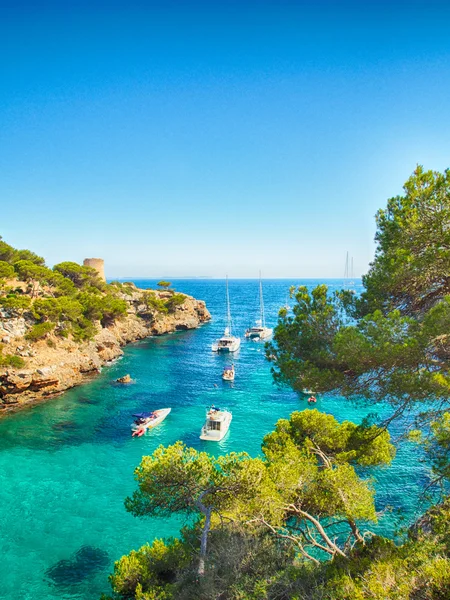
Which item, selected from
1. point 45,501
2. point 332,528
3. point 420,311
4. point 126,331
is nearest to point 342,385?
point 420,311

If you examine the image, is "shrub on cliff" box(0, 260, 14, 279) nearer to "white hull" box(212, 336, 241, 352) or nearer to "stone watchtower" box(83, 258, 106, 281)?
"stone watchtower" box(83, 258, 106, 281)

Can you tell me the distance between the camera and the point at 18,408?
2667cm

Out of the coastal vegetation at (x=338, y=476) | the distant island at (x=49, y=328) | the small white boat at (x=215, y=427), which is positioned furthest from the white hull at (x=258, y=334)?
the coastal vegetation at (x=338, y=476)

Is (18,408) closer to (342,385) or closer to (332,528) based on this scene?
(332,528)

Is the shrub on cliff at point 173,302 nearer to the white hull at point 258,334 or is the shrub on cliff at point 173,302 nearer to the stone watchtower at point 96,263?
the stone watchtower at point 96,263

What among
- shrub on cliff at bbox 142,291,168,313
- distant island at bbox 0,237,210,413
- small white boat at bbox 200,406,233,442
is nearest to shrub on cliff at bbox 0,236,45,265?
distant island at bbox 0,237,210,413

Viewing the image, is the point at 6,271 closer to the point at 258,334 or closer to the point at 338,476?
the point at 258,334

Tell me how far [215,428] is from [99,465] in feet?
23.2

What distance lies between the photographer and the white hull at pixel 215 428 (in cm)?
2217

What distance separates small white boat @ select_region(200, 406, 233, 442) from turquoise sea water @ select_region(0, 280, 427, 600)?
52 centimetres

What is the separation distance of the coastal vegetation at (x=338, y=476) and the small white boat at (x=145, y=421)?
12.6 metres

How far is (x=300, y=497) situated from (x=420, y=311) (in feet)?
20.3

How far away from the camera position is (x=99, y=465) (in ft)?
64.3

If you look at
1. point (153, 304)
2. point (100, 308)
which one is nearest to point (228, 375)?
point (100, 308)
